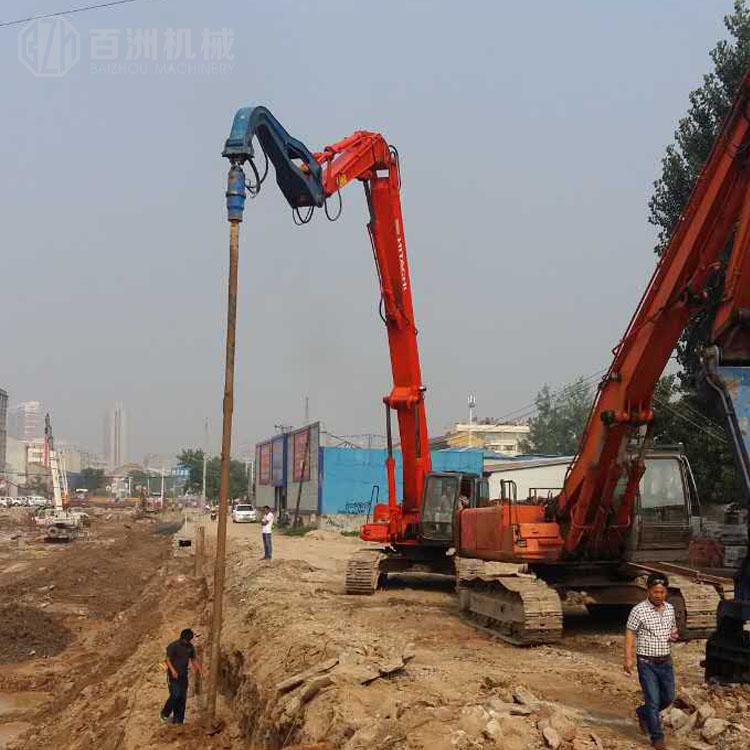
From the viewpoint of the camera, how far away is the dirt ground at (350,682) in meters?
7.34

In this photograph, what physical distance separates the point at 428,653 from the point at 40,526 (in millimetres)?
55827

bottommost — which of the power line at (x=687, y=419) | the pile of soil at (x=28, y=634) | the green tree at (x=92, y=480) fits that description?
the pile of soil at (x=28, y=634)

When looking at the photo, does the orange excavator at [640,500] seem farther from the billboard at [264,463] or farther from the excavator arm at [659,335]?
the billboard at [264,463]

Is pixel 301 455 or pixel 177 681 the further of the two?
pixel 301 455

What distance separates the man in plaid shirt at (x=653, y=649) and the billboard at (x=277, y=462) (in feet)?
180

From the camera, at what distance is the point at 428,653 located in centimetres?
1159

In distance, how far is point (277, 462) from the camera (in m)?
64.8

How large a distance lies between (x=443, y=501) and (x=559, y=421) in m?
78.2

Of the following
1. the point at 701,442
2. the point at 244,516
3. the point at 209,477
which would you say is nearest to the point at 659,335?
the point at 701,442

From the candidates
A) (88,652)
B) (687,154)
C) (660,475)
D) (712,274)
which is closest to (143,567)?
(88,652)

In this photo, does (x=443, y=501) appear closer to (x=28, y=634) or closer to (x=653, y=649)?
(x=28, y=634)

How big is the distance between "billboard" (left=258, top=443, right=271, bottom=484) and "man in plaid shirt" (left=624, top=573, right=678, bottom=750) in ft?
204

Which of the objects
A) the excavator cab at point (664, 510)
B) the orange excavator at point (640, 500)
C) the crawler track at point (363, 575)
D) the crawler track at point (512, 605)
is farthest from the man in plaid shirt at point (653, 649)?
the crawler track at point (363, 575)

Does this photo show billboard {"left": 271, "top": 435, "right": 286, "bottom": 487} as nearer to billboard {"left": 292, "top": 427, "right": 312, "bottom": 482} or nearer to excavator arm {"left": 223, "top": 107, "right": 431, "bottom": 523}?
billboard {"left": 292, "top": 427, "right": 312, "bottom": 482}
